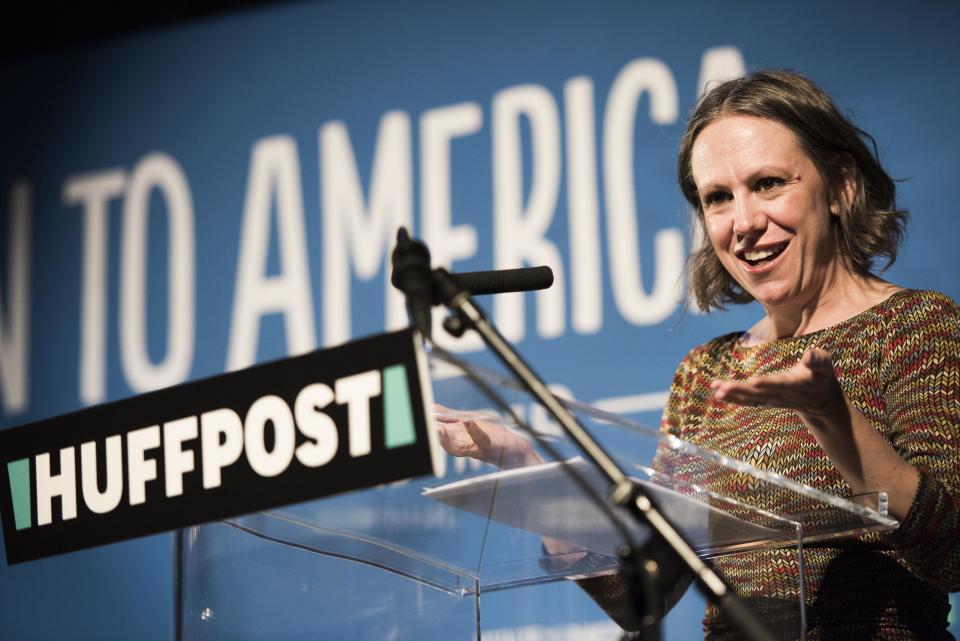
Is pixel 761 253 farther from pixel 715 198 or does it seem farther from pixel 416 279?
pixel 416 279

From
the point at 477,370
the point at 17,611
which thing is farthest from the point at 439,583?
the point at 17,611

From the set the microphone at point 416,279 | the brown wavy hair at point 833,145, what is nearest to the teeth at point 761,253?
the brown wavy hair at point 833,145

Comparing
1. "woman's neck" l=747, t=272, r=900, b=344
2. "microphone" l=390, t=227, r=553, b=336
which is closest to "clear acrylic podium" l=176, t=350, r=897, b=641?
"microphone" l=390, t=227, r=553, b=336

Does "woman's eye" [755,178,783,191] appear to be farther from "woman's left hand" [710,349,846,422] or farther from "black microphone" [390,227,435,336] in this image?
"black microphone" [390,227,435,336]

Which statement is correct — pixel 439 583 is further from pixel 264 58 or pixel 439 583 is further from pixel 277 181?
pixel 264 58

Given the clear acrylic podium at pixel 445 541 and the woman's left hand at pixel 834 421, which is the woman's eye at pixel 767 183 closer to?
the woman's left hand at pixel 834 421

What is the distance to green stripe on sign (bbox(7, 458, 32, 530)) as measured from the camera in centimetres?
112

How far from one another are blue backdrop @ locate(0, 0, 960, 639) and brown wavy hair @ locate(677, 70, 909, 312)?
22.5 inches

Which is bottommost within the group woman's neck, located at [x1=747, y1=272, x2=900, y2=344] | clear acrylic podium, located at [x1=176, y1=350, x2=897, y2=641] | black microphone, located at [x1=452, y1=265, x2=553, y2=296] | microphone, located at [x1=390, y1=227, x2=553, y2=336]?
clear acrylic podium, located at [x1=176, y1=350, x2=897, y2=641]

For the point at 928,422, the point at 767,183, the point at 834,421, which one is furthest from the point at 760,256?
the point at 834,421

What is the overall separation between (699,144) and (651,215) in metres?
0.77

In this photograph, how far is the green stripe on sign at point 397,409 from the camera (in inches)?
37.6

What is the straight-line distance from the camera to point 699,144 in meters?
1.80

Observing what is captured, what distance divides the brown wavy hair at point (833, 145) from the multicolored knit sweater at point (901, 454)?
17 cm
